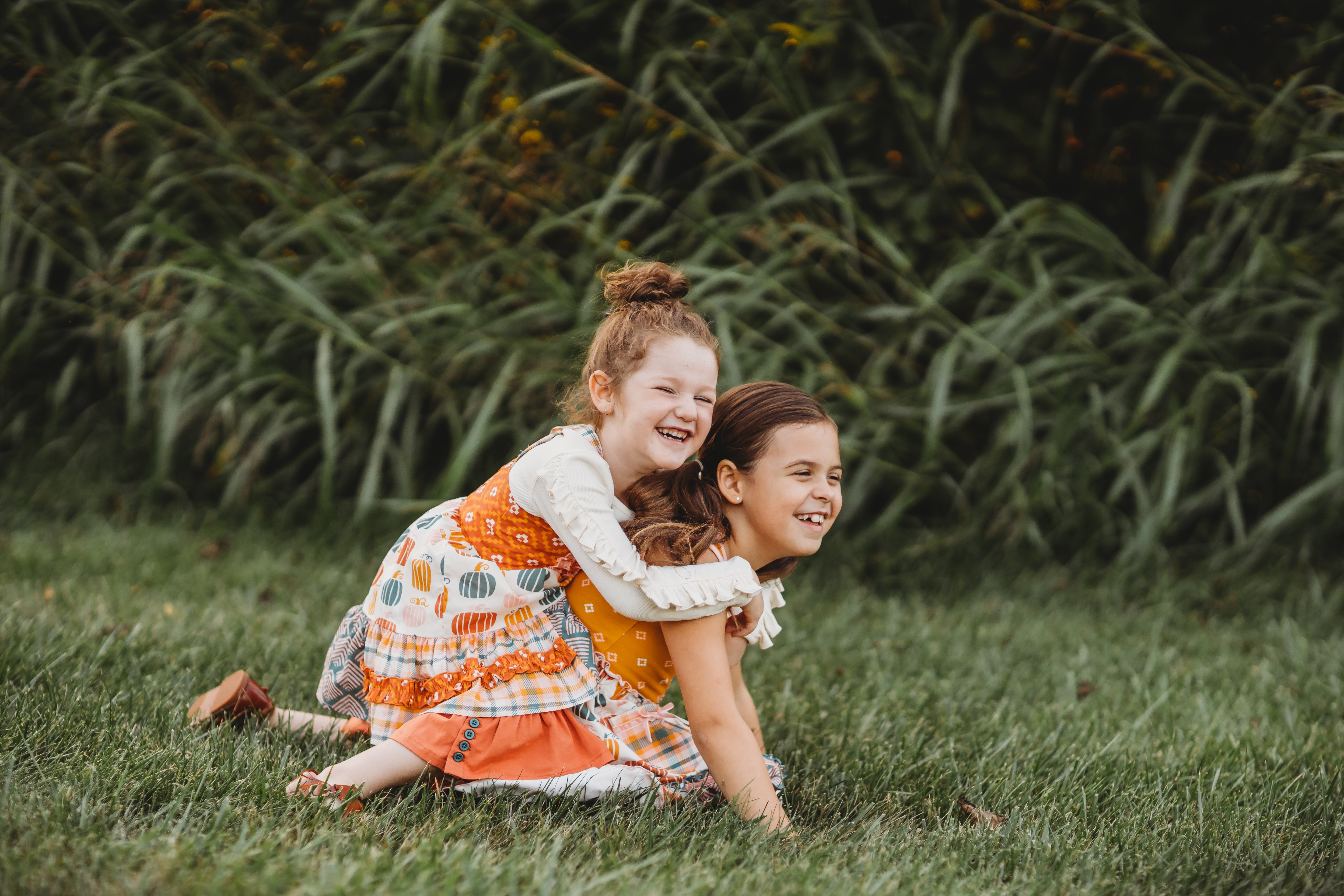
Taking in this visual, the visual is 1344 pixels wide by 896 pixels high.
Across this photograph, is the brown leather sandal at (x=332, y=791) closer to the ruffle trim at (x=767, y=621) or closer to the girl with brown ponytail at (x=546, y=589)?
the girl with brown ponytail at (x=546, y=589)

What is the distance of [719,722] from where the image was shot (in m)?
1.82

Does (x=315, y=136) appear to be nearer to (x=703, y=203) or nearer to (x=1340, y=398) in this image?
(x=703, y=203)

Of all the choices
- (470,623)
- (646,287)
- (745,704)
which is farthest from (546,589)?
(646,287)

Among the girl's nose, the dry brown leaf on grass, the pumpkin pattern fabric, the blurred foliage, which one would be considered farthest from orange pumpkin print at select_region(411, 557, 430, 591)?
the blurred foliage

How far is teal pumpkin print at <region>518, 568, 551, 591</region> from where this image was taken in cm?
192

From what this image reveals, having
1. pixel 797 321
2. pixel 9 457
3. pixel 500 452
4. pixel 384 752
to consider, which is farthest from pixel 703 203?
pixel 9 457

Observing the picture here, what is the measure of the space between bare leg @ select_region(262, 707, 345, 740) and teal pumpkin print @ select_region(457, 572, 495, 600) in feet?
1.66

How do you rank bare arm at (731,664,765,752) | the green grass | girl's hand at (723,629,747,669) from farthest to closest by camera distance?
bare arm at (731,664,765,752)
girl's hand at (723,629,747,669)
the green grass

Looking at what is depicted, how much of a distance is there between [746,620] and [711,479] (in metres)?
0.27

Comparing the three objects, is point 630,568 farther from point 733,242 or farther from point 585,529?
point 733,242

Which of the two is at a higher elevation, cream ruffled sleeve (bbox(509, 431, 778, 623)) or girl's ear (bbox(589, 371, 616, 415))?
girl's ear (bbox(589, 371, 616, 415))

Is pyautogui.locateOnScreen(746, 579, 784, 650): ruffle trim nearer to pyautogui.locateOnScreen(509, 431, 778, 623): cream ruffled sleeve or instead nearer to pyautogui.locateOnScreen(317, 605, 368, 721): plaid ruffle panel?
pyautogui.locateOnScreen(509, 431, 778, 623): cream ruffled sleeve

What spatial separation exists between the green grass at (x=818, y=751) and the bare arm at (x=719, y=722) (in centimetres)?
8

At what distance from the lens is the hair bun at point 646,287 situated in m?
1.98
